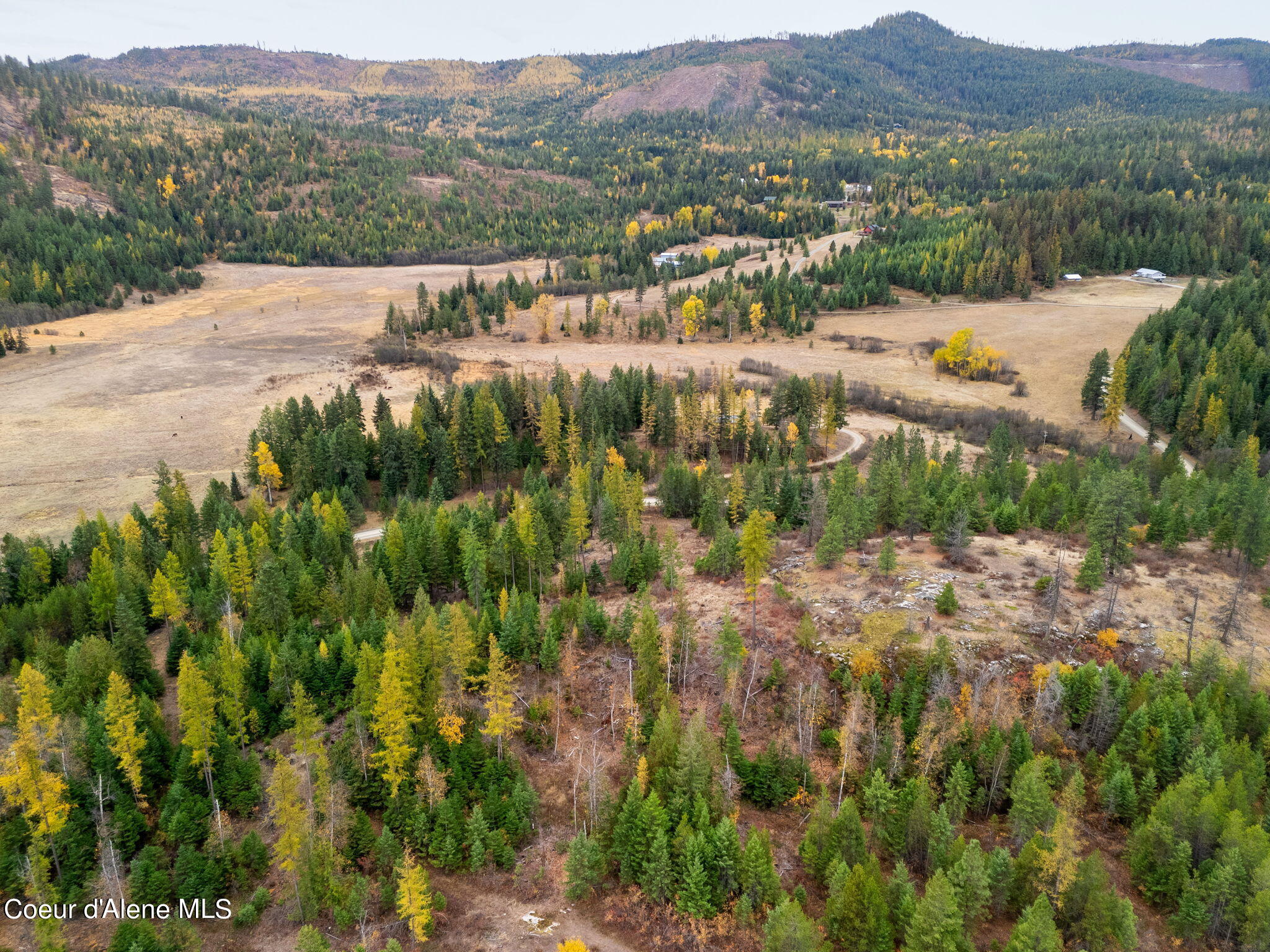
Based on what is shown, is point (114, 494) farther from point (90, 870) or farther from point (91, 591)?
point (90, 870)

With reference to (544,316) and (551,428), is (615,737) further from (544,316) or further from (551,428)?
(544,316)

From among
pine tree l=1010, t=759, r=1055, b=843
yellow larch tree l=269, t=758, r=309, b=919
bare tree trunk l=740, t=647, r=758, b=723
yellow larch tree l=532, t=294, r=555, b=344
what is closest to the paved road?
bare tree trunk l=740, t=647, r=758, b=723

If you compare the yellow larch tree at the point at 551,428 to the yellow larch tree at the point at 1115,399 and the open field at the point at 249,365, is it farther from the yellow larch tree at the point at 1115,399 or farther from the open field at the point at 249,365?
the yellow larch tree at the point at 1115,399

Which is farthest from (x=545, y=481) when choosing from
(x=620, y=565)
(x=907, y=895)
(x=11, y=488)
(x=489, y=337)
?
(x=489, y=337)

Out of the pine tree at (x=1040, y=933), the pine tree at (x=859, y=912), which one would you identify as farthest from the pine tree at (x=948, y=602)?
the pine tree at (x=1040, y=933)

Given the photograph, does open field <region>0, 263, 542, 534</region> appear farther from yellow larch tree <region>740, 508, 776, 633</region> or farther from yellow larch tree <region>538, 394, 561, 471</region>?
yellow larch tree <region>740, 508, 776, 633</region>

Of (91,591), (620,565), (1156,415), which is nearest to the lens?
(91,591)

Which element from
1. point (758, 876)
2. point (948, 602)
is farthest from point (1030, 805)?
point (948, 602)
